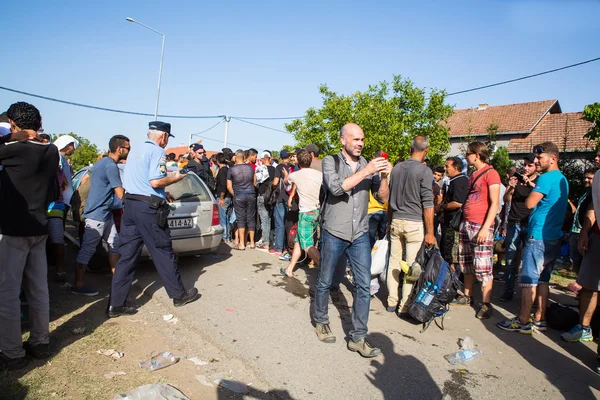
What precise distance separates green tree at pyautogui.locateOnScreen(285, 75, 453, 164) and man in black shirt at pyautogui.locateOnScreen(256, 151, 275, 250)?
53.6ft

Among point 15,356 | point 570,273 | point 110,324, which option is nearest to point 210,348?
point 110,324

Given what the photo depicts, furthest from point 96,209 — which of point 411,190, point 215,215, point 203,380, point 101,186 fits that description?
point 411,190

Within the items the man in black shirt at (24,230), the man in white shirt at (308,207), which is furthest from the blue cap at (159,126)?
the man in white shirt at (308,207)

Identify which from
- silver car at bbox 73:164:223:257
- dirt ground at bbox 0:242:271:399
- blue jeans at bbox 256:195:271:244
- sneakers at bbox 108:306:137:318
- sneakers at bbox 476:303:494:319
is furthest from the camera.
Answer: blue jeans at bbox 256:195:271:244

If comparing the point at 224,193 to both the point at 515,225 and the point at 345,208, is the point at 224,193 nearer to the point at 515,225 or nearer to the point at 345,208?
the point at 345,208

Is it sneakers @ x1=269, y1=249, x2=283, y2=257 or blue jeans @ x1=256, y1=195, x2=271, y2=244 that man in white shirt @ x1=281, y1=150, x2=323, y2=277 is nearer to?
sneakers @ x1=269, y1=249, x2=283, y2=257

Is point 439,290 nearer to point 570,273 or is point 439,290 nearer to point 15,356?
point 15,356

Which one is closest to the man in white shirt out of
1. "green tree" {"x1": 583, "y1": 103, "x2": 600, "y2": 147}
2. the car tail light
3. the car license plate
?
the car tail light

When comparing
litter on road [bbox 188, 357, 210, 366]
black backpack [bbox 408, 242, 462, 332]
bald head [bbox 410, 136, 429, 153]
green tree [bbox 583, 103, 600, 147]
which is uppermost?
green tree [bbox 583, 103, 600, 147]

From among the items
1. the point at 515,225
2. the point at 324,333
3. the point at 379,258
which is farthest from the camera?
the point at 515,225

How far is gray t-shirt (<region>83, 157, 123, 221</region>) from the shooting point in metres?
4.98

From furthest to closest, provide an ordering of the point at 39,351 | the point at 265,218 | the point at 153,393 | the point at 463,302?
the point at 265,218, the point at 463,302, the point at 39,351, the point at 153,393

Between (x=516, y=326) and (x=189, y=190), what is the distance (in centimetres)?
500

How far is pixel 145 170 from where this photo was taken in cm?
432
